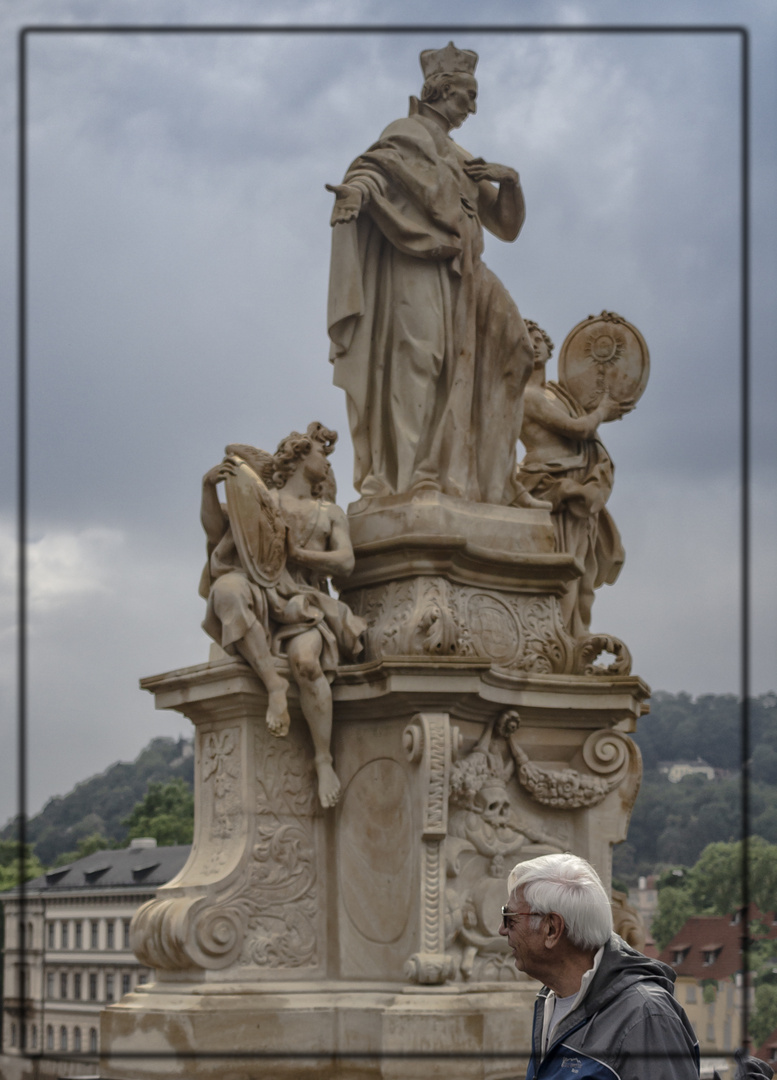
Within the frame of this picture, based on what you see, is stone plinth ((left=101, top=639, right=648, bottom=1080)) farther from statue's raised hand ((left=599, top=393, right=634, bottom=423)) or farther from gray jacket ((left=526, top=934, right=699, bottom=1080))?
gray jacket ((left=526, top=934, right=699, bottom=1080))

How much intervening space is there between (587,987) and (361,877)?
573 centimetres

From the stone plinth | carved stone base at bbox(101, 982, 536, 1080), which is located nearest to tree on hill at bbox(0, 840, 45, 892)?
the stone plinth

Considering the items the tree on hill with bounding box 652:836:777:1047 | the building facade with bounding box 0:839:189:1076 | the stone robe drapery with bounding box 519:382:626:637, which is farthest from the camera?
the tree on hill with bounding box 652:836:777:1047

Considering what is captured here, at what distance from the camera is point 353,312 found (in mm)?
10734

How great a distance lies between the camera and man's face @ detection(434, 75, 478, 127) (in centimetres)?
1109

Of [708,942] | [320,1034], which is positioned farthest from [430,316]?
[708,942]

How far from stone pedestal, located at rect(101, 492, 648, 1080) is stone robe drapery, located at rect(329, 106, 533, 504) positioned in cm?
43

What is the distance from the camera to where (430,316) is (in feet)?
35.3

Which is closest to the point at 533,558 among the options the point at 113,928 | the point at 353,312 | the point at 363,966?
the point at 353,312

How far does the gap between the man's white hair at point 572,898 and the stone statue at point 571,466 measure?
7.35 meters

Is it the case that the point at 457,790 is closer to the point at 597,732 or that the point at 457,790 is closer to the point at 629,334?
the point at 597,732

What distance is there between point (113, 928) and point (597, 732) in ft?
66.2

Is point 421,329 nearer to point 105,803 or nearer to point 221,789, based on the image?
point 221,789

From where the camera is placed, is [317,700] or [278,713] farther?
[317,700]
